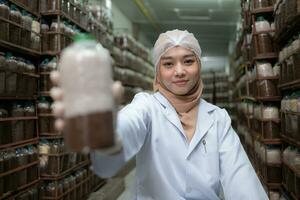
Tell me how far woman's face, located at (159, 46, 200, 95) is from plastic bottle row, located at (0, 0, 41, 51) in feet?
6.76

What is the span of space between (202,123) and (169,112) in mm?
164

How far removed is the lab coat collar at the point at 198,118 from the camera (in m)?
1.60

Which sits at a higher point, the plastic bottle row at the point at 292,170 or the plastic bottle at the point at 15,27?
the plastic bottle at the point at 15,27

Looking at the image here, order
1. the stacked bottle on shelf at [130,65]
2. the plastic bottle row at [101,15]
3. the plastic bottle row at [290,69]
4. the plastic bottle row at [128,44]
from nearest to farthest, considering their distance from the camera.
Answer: the plastic bottle row at [290,69], the plastic bottle row at [101,15], the stacked bottle on shelf at [130,65], the plastic bottle row at [128,44]

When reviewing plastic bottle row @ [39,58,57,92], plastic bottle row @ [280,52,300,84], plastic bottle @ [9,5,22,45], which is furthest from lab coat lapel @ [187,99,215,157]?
plastic bottle row @ [39,58,57,92]

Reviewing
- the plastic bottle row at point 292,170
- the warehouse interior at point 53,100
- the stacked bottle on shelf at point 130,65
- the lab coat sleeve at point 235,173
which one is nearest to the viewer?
the lab coat sleeve at point 235,173

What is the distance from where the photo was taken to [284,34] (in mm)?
3633

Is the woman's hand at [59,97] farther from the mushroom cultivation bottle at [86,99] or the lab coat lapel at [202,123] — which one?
the lab coat lapel at [202,123]

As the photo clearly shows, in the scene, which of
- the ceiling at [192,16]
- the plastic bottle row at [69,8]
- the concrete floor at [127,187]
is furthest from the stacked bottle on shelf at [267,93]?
the ceiling at [192,16]

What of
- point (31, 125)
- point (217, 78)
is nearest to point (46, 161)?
point (31, 125)

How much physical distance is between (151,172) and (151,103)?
31cm

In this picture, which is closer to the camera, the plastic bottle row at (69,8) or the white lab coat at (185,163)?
the white lab coat at (185,163)

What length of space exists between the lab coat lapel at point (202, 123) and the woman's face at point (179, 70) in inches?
5.7

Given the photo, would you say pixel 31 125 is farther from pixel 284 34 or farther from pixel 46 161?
pixel 284 34
